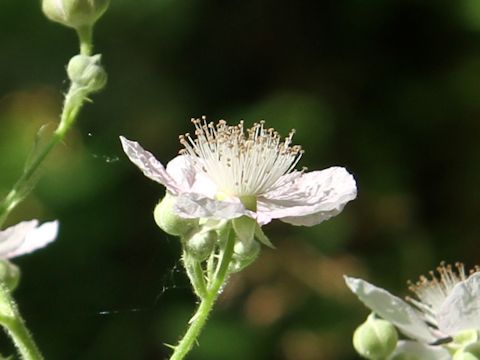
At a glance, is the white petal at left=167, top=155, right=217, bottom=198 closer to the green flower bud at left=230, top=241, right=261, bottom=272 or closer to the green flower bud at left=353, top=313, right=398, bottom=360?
the green flower bud at left=230, top=241, right=261, bottom=272

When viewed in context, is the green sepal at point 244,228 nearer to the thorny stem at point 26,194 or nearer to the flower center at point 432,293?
the thorny stem at point 26,194

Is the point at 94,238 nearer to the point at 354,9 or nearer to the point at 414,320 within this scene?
the point at 354,9

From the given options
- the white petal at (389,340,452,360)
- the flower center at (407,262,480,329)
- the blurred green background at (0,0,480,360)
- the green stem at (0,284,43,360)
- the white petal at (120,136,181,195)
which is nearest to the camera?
the green stem at (0,284,43,360)

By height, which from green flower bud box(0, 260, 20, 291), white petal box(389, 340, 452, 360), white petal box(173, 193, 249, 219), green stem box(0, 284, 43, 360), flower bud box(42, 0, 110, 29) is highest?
flower bud box(42, 0, 110, 29)

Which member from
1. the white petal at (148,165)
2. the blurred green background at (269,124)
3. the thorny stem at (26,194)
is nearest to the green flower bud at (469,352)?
the white petal at (148,165)

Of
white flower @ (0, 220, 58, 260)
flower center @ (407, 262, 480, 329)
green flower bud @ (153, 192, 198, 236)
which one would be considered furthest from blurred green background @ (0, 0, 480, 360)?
green flower bud @ (153, 192, 198, 236)

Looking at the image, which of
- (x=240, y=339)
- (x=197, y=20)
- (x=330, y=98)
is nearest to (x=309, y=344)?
(x=240, y=339)

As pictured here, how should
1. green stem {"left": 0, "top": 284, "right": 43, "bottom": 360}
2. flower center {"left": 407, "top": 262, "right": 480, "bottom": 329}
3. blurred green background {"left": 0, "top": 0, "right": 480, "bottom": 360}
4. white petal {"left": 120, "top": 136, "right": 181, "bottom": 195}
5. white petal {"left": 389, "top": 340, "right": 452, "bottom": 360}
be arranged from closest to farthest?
green stem {"left": 0, "top": 284, "right": 43, "bottom": 360} → white petal {"left": 120, "top": 136, "right": 181, "bottom": 195} → white petal {"left": 389, "top": 340, "right": 452, "bottom": 360} → flower center {"left": 407, "top": 262, "right": 480, "bottom": 329} → blurred green background {"left": 0, "top": 0, "right": 480, "bottom": 360}
